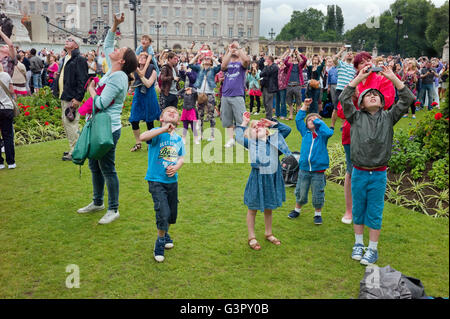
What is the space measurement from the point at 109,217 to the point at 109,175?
551mm

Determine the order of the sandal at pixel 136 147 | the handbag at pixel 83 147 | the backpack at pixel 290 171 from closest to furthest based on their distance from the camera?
the handbag at pixel 83 147
the backpack at pixel 290 171
the sandal at pixel 136 147

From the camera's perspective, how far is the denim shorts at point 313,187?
5.29 meters

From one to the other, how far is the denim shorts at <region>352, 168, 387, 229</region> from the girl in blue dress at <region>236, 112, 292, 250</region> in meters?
0.82

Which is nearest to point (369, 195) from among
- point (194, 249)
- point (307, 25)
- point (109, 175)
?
point (194, 249)

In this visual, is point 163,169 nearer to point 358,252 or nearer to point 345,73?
point 358,252

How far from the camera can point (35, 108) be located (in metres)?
11.8

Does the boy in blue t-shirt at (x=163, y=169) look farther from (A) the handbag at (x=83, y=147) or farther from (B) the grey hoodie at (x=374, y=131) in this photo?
(B) the grey hoodie at (x=374, y=131)

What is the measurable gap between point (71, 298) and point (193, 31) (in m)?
109

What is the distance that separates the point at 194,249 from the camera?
454cm

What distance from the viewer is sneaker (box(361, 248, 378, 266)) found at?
13.8ft

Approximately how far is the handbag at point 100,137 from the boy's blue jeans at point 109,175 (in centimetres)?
29

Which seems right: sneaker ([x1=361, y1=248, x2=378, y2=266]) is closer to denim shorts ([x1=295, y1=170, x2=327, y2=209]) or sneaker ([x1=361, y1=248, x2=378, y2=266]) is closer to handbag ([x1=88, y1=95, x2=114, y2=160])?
denim shorts ([x1=295, y1=170, x2=327, y2=209])

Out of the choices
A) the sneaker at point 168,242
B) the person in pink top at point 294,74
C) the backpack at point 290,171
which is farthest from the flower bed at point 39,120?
the sneaker at point 168,242
